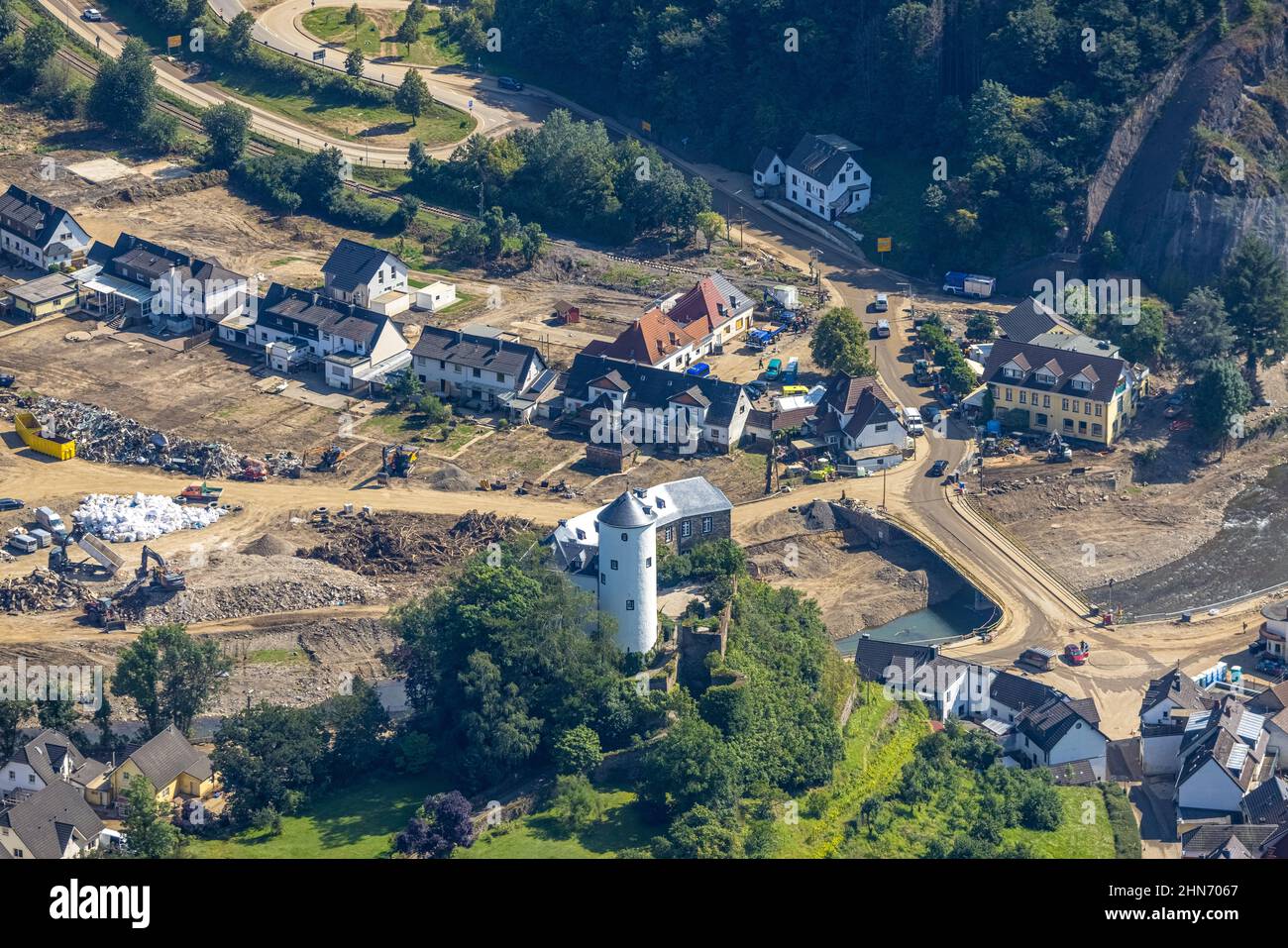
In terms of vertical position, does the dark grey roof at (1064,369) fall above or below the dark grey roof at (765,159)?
A: below

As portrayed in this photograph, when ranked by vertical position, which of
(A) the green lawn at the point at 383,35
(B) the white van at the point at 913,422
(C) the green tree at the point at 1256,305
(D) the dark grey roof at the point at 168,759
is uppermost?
(A) the green lawn at the point at 383,35

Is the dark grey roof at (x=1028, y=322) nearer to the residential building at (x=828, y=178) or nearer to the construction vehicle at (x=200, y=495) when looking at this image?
the residential building at (x=828, y=178)

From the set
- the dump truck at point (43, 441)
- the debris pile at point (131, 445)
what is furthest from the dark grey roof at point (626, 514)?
the dump truck at point (43, 441)

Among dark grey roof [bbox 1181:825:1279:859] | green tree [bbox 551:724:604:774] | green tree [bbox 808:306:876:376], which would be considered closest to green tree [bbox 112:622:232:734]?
green tree [bbox 551:724:604:774]

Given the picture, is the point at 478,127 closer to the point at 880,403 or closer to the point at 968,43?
the point at 968,43

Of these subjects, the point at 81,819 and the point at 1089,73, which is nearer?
the point at 81,819

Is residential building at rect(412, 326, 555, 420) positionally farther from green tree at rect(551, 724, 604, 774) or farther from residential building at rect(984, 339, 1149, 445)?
green tree at rect(551, 724, 604, 774)

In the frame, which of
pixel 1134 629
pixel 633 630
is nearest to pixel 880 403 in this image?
pixel 1134 629
